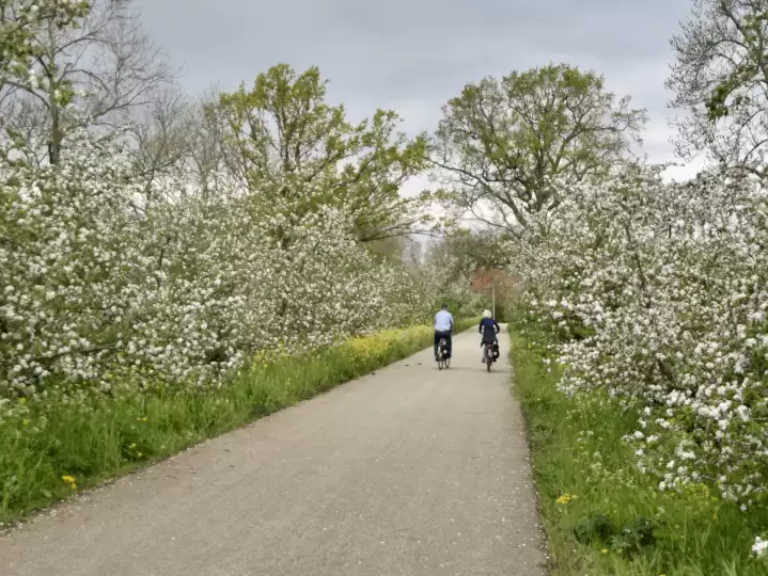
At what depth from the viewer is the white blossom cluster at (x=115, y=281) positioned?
6.73 metres

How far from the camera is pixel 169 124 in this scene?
25.6 m

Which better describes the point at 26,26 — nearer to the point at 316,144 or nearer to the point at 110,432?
the point at 110,432

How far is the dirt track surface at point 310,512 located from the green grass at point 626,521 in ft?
0.89

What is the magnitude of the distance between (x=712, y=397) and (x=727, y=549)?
0.98 m

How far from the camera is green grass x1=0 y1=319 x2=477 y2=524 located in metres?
5.79

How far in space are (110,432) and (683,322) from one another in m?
6.12

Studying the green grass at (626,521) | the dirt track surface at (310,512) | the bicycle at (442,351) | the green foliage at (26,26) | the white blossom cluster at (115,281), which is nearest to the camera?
the green grass at (626,521)

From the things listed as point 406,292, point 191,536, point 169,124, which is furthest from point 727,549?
point 406,292

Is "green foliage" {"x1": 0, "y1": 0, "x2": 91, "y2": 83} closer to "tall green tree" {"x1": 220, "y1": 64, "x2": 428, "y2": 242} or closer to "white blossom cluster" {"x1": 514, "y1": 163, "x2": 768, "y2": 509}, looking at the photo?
"white blossom cluster" {"x1": 514, "y1": 163, "x2": 768, "y2": 509}

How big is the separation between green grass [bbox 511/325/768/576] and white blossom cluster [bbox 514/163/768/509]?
30 centimetres

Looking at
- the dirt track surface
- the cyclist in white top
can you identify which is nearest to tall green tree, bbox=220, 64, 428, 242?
the cyclist in white top

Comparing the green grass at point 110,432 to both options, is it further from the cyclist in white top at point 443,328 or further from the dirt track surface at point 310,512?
the cyclist in white top at point 443,328

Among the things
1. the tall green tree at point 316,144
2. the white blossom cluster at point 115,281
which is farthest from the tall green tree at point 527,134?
the white blossom cluster at point 115,281

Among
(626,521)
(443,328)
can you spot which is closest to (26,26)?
(626,521)
